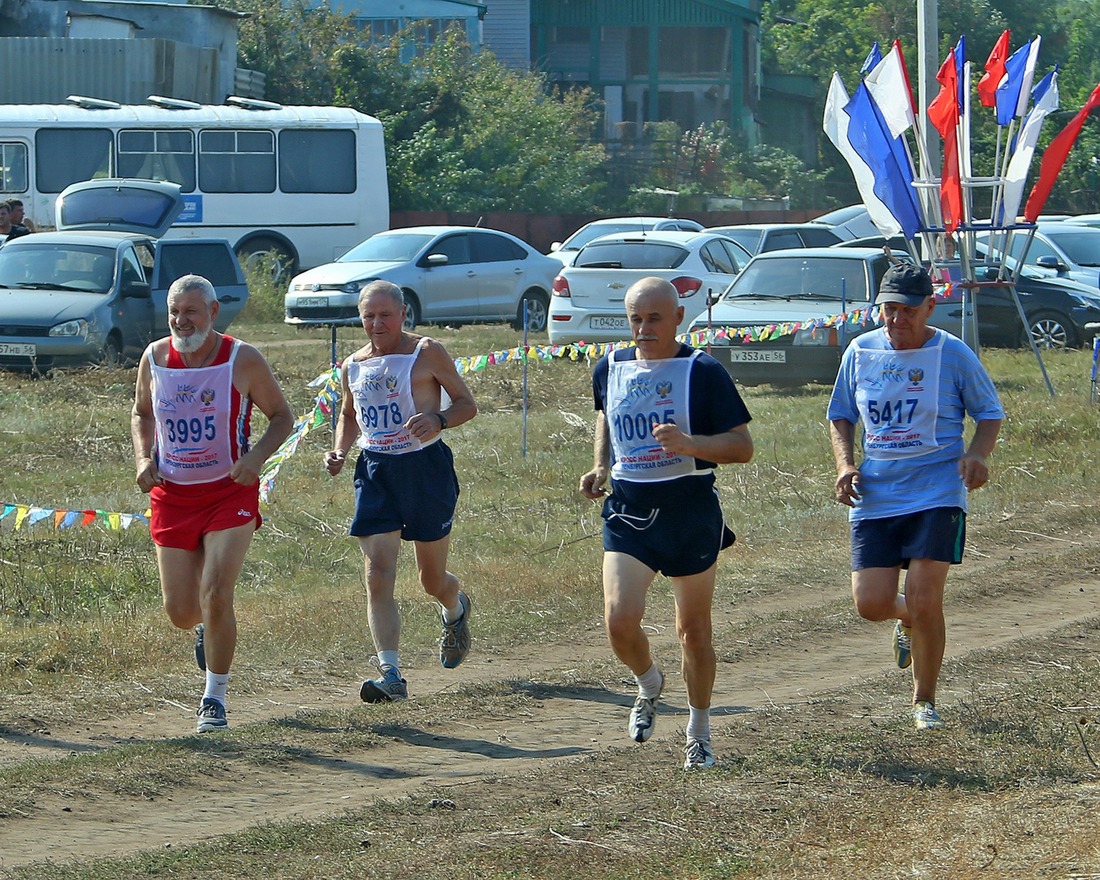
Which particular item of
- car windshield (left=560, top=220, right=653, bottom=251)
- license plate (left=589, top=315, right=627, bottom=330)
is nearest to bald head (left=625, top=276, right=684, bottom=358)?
license plate (left=589, top=315, right=627, bottom=330)

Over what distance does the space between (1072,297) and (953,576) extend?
1152 centimetres

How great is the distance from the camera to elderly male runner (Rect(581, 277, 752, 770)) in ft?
19.3

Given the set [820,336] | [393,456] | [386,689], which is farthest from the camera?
[820,336]

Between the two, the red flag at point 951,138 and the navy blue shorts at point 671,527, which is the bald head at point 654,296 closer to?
the navy blue shorts at point 671,527

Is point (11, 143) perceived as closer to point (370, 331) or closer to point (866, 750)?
point (370, 331)

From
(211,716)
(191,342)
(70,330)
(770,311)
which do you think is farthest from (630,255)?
(211,716)

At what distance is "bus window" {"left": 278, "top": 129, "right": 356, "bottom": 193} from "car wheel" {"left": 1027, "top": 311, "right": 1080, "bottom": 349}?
526 inches

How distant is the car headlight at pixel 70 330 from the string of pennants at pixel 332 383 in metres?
4.02

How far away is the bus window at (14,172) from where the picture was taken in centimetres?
2833

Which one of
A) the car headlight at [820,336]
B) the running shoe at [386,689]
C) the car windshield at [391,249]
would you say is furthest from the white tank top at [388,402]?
the car windshield at [391,249]

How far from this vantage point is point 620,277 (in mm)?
19328

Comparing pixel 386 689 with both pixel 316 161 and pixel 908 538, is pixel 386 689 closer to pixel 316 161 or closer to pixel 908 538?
pixel 908 538

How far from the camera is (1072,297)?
20.7 metres

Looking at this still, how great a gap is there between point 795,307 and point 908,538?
37.0ft
